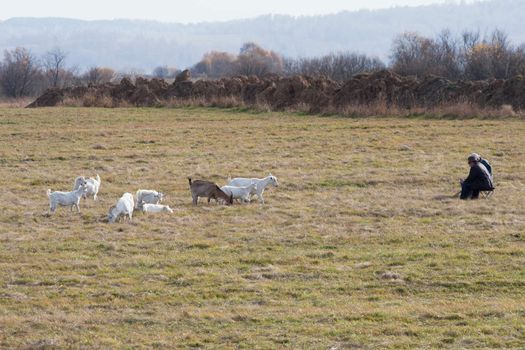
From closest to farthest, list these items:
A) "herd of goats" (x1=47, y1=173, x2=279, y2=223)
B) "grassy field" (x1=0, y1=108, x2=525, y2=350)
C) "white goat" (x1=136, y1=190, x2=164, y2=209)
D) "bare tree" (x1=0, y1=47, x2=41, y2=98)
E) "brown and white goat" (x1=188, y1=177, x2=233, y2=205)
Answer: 1. "grassy field" (x1=0, y1=108, x2=525, y2=350)
2. "herd of goats" (x1=47, y1=173, x2=279, y2=223)
3. "white goat" (x1=136, y1=190, x2=164, y2=209)
4. "brown and white goat" (x1=188, y1=177, x2=233, y2=205)
5. "bare tree" (x1=0, y1=47, x2=41, y2=98)

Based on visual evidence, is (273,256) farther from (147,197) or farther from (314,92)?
(314,92)

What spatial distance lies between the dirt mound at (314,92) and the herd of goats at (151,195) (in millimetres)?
25811

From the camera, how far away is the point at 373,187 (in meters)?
24.3

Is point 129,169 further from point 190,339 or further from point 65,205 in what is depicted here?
point 190,339

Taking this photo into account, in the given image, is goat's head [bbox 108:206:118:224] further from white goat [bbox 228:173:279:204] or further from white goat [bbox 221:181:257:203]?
white goat [bbox 228:173:279:204]

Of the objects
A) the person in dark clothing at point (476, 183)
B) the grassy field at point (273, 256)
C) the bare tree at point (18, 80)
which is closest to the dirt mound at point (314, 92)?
the grassy field at point (273, 256)

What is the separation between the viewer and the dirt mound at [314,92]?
47719 mm

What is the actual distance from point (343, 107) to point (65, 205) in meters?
30.1

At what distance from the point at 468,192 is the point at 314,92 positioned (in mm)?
31361

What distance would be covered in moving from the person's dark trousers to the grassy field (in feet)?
1.26

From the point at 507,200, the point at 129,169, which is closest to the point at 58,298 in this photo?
the point at 507,200

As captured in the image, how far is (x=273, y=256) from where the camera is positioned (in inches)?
630

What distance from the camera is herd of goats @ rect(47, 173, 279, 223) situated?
63.1 feet

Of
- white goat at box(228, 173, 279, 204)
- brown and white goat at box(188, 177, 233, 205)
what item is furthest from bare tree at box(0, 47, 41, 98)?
brown and white goat at box(188, 177, 233, 205)
